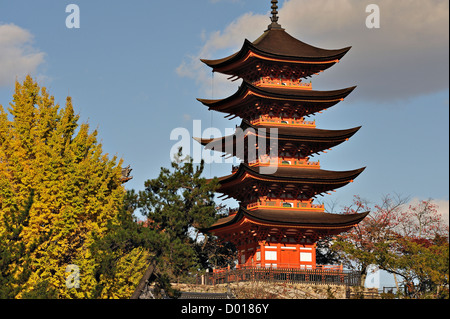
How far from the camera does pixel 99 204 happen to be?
42344mm

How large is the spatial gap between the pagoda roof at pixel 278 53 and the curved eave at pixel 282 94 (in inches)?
84.9

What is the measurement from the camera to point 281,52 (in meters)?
54.5

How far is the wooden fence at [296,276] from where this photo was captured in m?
48.0

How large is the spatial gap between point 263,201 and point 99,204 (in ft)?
43.4

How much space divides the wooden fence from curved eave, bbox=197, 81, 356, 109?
11.6 m

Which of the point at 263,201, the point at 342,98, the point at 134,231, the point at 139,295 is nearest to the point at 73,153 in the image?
the point at 134,231

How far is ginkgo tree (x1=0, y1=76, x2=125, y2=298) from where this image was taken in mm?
38750

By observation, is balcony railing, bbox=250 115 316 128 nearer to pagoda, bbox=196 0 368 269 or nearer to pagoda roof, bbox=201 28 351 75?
pagoda, bbox=196 0 368 269

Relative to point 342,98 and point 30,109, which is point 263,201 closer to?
point 342,98

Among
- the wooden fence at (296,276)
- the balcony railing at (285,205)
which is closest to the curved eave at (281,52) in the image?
the balcony railing at (285,205)
